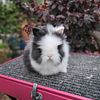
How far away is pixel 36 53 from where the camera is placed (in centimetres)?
122

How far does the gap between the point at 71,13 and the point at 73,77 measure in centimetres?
89

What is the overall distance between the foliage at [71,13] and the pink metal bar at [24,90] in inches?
33.1

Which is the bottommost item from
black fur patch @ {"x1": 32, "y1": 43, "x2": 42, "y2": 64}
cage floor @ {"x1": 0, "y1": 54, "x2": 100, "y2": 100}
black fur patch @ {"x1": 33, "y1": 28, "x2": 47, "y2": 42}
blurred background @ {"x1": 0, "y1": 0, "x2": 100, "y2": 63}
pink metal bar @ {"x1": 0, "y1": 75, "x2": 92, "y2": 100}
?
pink metal bar @ {"x1": 0, "y1": 75, "x2": 92, "y2": 100}

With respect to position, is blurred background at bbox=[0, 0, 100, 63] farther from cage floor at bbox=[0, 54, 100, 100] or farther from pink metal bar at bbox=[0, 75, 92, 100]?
pink metal bar at bbox=[0, 75, 92, 100]

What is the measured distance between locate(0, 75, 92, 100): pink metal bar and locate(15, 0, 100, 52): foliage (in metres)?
0.84

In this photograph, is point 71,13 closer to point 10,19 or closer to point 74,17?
point 74,17

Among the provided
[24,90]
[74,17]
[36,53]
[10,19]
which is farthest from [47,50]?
[10,19]

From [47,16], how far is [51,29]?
733 millimetres

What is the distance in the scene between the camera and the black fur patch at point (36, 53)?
1.21 m

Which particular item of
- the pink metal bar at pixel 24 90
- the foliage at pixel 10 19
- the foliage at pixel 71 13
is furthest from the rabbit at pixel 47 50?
the foliage at pixel 10 19

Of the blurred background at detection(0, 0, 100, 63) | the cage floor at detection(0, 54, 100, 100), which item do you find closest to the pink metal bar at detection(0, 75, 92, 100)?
the cage floor at detection(0, 54, 100, 100)

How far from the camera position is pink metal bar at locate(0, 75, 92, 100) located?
3.36ft

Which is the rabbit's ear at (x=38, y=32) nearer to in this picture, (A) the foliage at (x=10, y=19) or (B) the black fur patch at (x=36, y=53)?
(B) the black fur patch at (x=36, y=53)

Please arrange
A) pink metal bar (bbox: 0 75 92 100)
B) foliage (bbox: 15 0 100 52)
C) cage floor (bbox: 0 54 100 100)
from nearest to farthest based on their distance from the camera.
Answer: pink metal bar (bbox: 0 75 92 100)
cage floor (bbox: 0 54 100 100)
foliage (bbox: 15 0 100 52)
